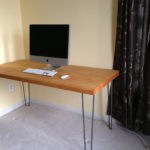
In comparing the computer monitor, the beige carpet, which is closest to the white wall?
the beige carpet

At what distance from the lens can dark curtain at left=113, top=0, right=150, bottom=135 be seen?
5.55 ft

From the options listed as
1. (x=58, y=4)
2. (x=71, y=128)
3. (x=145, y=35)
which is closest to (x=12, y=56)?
(x=58, y=4)

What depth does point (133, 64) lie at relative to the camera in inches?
71.5

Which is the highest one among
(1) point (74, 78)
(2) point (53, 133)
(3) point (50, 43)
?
(3) point (50, 43)

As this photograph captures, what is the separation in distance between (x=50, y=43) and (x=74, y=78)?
0.53 metres

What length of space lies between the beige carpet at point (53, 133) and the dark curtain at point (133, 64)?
0.23 m

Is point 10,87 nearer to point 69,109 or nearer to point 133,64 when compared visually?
point 69,109

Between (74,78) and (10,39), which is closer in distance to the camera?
(74,78)

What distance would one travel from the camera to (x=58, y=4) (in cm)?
221

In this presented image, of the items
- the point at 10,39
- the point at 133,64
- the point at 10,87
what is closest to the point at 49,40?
the point at 10,39

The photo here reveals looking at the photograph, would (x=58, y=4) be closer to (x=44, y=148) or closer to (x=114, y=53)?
(x=114, y=53)

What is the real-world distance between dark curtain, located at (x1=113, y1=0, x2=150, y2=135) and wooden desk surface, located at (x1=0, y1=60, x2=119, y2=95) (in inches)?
6.6

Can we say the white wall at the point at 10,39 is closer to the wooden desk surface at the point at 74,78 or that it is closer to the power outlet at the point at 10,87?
the power outlet at the point at 10,87

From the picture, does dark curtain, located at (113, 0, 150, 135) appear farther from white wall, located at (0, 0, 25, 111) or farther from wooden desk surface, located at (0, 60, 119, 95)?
white wall, located at (0, 0, 25, 111)
